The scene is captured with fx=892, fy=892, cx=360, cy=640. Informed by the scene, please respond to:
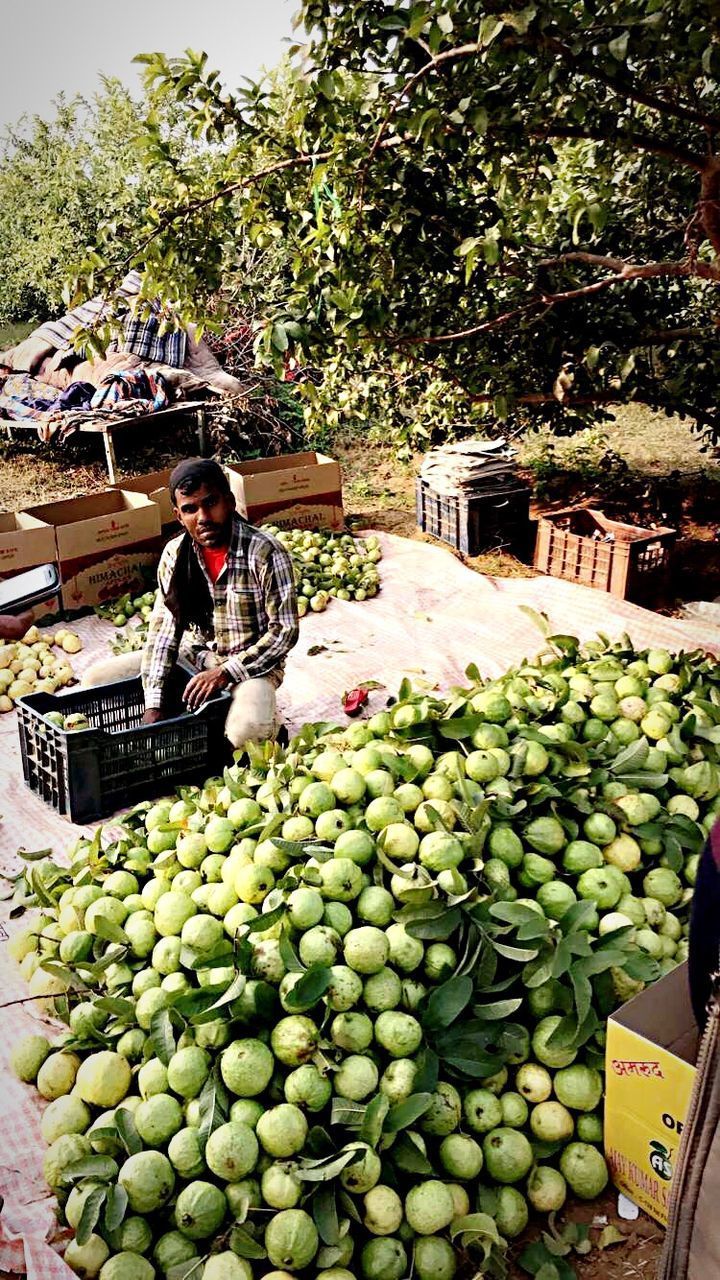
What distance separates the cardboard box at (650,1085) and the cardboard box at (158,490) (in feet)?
15.9

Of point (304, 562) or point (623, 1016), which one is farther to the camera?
point (304, 562)

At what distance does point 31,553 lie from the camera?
5.39m

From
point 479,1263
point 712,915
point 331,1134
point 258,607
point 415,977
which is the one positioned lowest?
point 479,1263

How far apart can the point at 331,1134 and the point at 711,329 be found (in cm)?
424

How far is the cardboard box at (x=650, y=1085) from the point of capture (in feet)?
5.74

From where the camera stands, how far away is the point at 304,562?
6.02 m

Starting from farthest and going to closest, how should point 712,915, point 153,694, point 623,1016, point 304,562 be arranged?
point 304,562 → point 153,694 → point 623,1016 → point 712,915

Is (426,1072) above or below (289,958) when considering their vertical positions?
below

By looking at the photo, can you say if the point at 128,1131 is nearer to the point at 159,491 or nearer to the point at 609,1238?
the point at 609,1238

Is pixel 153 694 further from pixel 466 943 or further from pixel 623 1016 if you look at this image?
pixel 623 1016

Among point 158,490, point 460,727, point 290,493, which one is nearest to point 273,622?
point 460,727

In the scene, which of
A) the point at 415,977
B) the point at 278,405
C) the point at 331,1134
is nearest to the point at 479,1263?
the point at 331,1134

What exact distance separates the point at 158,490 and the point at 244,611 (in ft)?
8.98

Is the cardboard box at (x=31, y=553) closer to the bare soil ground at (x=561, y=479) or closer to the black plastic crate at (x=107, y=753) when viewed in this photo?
the black plastic crate at (x=107, y=753)
